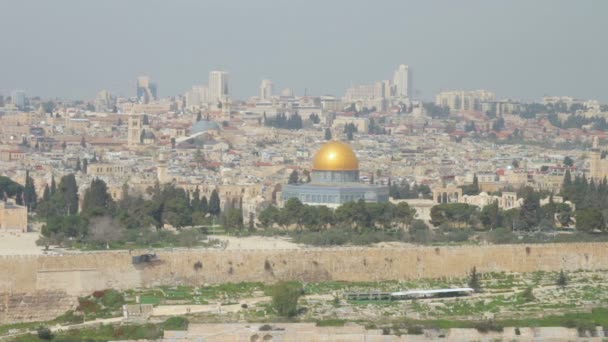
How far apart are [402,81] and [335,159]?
117 m

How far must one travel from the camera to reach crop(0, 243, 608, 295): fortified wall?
3894 centimetres

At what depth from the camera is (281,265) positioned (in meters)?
41.4

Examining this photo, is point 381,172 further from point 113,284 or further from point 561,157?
point 113,284

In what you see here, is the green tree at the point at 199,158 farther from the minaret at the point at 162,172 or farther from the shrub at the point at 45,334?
the shrub at the point at 45,334

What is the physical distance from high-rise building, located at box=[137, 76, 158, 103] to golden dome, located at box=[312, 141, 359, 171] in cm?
10824

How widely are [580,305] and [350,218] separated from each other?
43.0 ft

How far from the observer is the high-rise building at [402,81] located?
567 ft

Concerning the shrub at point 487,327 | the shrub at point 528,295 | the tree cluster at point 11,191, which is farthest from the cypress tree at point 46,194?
the shrub at point 487,327

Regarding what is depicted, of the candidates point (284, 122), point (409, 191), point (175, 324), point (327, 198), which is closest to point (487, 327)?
point (175, 324)

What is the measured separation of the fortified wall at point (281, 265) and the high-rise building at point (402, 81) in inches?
5054

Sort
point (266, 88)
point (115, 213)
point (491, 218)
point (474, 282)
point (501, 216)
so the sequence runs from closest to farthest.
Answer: point (474, 282) → point (115, 213) → point (491, 218) → point (501, 216) → point (266, 88)

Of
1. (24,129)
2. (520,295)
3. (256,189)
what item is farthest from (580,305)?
(24,129)

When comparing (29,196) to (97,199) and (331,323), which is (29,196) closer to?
(97,199)

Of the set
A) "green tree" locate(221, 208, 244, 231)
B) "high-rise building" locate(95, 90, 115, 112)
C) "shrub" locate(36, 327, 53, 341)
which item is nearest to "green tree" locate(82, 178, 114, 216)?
"green tree" locate(221, 208, 244, 231)
